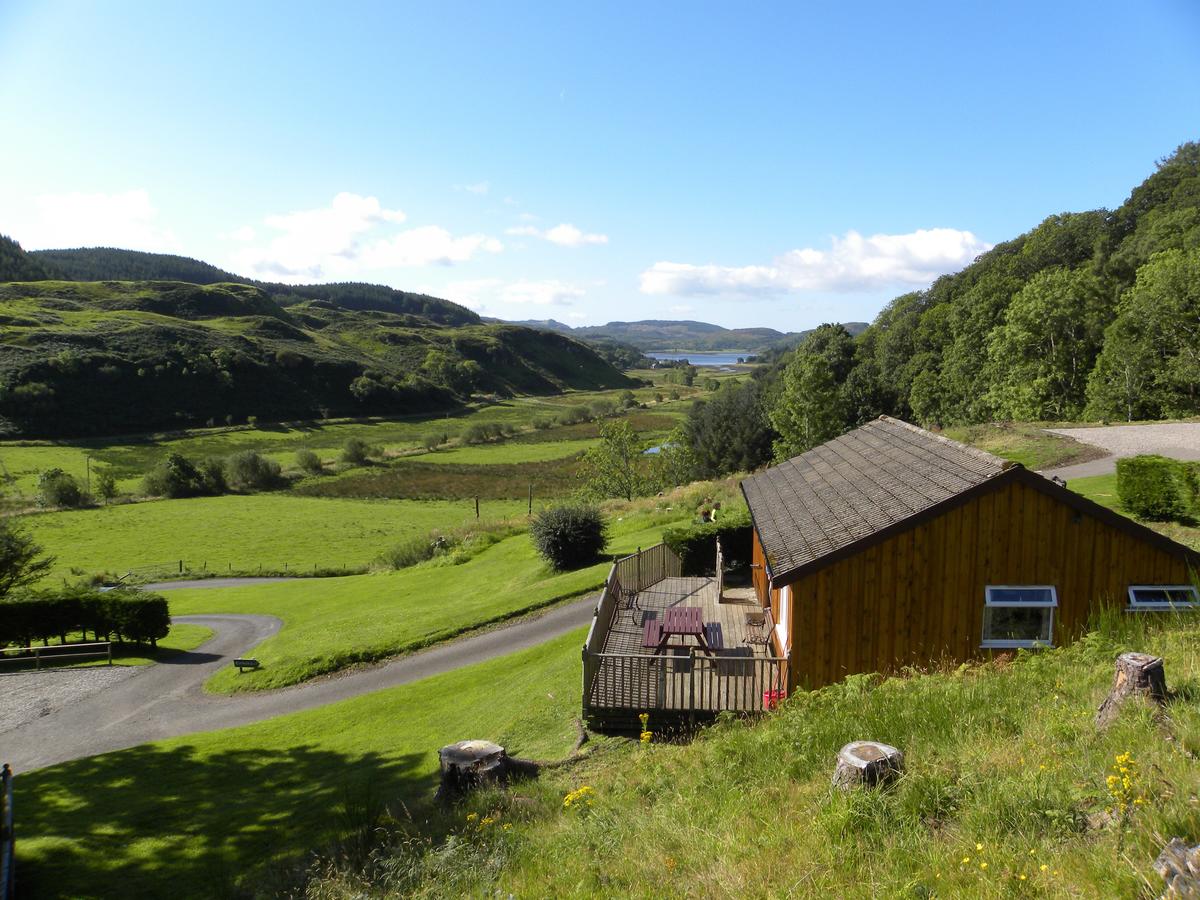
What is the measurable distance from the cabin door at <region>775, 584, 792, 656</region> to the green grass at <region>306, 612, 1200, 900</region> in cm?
351

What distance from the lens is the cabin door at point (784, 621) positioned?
12.0 metres

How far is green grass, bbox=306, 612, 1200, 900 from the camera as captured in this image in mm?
4363

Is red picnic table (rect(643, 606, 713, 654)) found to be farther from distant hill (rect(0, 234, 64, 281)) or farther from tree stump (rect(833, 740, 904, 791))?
distant hill (rect(0, 234, 64, 281))

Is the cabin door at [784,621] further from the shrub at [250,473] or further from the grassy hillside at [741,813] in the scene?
the shrub at [250,473]

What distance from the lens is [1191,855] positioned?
3635 mm

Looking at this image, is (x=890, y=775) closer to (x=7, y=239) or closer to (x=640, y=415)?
(x=640, y=415)

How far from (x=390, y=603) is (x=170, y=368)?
377ft

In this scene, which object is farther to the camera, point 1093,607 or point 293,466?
point 293,466

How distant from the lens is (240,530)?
176ft

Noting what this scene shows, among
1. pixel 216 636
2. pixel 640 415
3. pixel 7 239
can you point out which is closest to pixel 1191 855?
pixel 216 636

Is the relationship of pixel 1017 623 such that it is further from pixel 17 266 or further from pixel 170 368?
pixel 17 266

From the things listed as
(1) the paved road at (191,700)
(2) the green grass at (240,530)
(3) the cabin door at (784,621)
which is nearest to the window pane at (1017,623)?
(3) the cabin door at (784,621)

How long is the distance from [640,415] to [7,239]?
189 metres

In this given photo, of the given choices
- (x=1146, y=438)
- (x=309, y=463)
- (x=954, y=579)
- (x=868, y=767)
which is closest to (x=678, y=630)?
(x=954, y=579)
